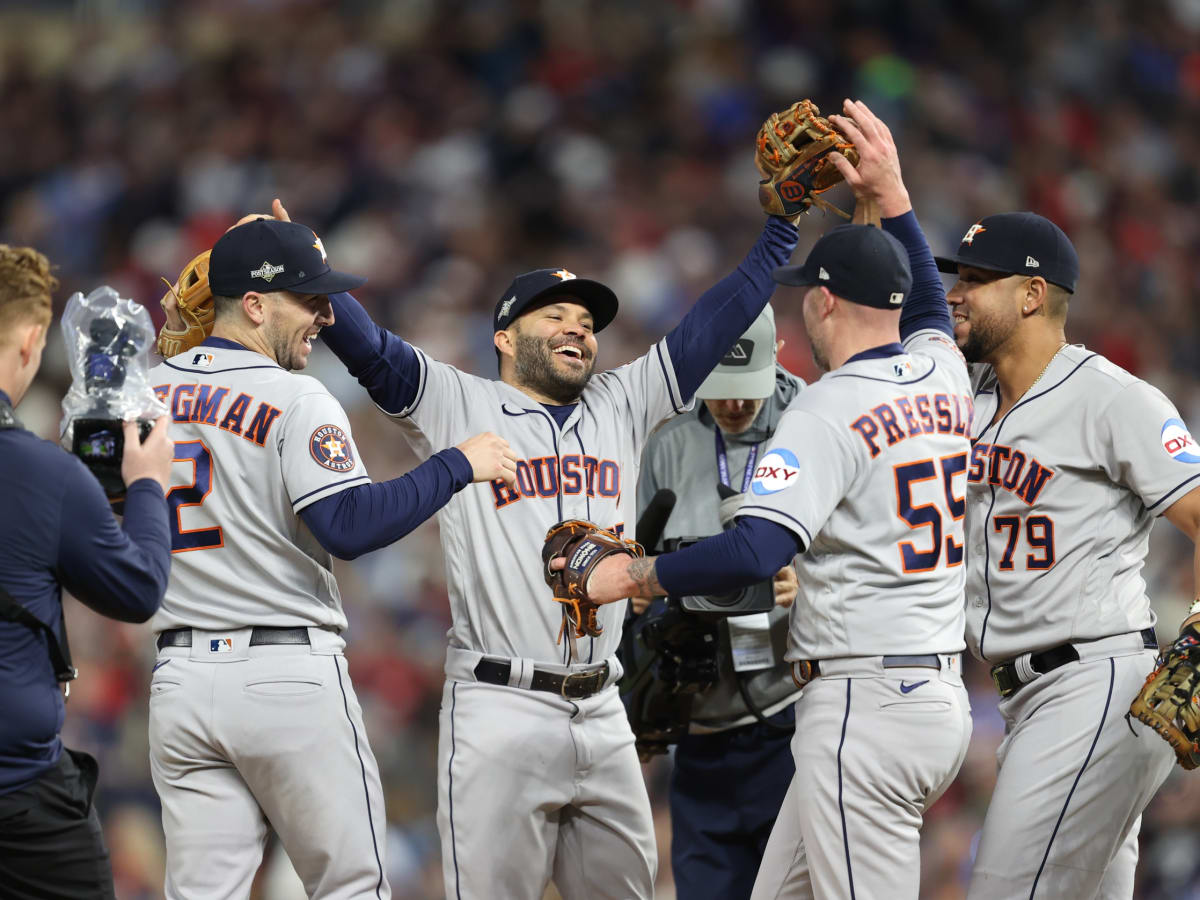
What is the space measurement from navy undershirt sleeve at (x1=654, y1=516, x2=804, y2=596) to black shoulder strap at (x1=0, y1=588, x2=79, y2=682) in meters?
1.39

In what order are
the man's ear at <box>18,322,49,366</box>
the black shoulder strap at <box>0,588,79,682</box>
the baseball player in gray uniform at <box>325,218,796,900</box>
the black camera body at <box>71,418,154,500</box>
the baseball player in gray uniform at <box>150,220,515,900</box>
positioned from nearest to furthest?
the black shoulder strap at <box>0,588,79,682</box> → the man's ear at <box>18,322,49,366</box> → the black camera body at <box>71,418,154,500</box> → the baseball player in gray uniform at <box>150,220,515,900</box> → the baseball player in gray uniform at <box>325,218,796,900</box>

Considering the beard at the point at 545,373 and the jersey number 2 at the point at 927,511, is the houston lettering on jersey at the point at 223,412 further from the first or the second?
the jersey number 2 at the point at 927,511

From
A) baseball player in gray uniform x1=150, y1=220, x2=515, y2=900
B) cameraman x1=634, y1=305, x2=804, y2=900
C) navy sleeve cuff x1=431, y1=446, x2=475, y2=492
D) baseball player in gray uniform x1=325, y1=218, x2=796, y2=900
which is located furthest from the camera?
cameraman x1=634, y1=305, x2=804, y2=900

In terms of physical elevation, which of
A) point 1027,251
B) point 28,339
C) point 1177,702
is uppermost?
point 1027,251

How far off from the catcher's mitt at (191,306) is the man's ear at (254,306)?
40 centimetres

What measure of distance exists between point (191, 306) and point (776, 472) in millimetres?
1846

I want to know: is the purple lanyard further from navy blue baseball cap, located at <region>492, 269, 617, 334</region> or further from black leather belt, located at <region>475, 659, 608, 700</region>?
black leather belt, located at <region>475, 659, 608, 700</region>

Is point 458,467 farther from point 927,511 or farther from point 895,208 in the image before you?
point 895,208

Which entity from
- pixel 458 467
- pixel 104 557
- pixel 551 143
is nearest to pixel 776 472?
pixel 458 467

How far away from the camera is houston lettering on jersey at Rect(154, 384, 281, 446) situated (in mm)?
3557

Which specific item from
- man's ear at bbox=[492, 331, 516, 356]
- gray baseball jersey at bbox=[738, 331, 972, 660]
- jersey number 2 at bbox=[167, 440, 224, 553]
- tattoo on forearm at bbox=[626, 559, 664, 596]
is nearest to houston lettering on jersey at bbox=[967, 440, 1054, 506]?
gray baseball jersey at bbox=[738, 331, 972, 660]

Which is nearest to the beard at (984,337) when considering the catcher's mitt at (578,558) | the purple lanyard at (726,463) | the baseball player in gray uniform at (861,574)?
the baseball player in gray uniform at (861,574)

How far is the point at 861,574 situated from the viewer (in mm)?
3504

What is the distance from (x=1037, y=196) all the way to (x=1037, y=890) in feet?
23.1
